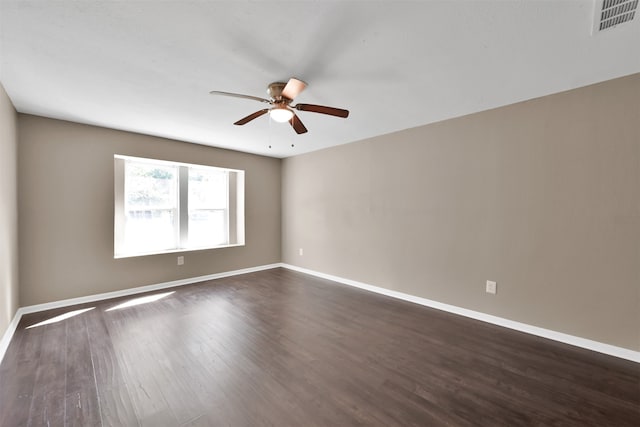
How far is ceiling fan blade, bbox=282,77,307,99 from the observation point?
1891mm

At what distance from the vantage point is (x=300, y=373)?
1.94 m

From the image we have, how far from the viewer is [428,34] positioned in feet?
5.42

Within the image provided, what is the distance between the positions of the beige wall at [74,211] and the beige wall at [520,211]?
3.22m

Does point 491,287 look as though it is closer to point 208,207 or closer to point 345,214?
point 345,214

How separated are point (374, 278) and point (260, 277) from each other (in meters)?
2.09

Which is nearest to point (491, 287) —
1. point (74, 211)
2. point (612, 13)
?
point (612, 13)

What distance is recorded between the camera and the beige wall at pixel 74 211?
3.03m

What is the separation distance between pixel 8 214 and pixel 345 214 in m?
3.97

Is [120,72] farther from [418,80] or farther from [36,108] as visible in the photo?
[418,80]

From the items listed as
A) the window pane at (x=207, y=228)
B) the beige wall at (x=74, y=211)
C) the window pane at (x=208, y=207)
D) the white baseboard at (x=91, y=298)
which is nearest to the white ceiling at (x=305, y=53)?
the beige wall at (x=74, y=211)

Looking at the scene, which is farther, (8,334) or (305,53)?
(8,334)

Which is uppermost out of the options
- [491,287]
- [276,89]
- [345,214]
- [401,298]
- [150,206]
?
[276,89]

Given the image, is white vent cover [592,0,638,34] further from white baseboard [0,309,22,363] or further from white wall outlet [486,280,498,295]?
white baseboard [0,309,22,363]

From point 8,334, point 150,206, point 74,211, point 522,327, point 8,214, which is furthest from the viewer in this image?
Result: point 150,206
